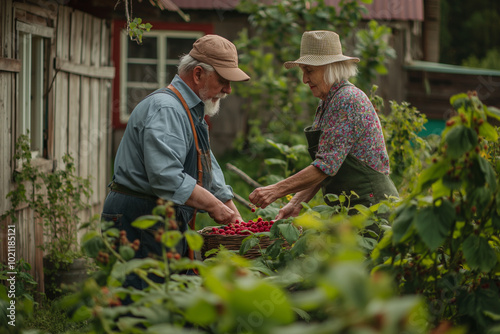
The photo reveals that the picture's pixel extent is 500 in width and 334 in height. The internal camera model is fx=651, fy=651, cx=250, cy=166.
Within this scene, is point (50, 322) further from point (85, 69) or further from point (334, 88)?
point (85, 69)

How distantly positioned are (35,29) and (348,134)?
3.17 meters

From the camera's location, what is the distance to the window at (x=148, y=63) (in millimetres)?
12273

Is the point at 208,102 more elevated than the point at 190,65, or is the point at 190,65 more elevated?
the point at 190,65

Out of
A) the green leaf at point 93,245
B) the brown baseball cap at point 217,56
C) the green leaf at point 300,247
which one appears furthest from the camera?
the brown baseball cap at point 217,56

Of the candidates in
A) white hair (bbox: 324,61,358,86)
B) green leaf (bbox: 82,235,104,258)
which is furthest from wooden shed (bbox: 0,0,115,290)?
green leaf (bbox: 82,235,104,258)

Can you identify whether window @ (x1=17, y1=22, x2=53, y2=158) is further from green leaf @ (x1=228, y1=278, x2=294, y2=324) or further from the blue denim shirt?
green leaf @ (x1=228, y1=278, x2=294, y2=324)

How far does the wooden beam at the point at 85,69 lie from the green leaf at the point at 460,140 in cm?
477

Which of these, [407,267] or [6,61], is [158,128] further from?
[6,61]

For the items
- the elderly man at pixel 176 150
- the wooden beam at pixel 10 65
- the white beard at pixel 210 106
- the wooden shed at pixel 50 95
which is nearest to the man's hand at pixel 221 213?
the elderly man at pixel 176 150

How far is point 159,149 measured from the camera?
3221 mm

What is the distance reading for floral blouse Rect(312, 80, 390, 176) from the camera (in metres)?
3.75

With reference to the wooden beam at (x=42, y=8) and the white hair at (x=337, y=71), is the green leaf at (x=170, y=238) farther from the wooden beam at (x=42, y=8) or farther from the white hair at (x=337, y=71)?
the wooden beam at (x=42, y=8)

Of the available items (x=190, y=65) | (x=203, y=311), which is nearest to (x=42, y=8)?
(x=190, y=65)

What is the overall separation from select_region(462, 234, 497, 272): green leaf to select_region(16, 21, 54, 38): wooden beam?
4.09 meters
